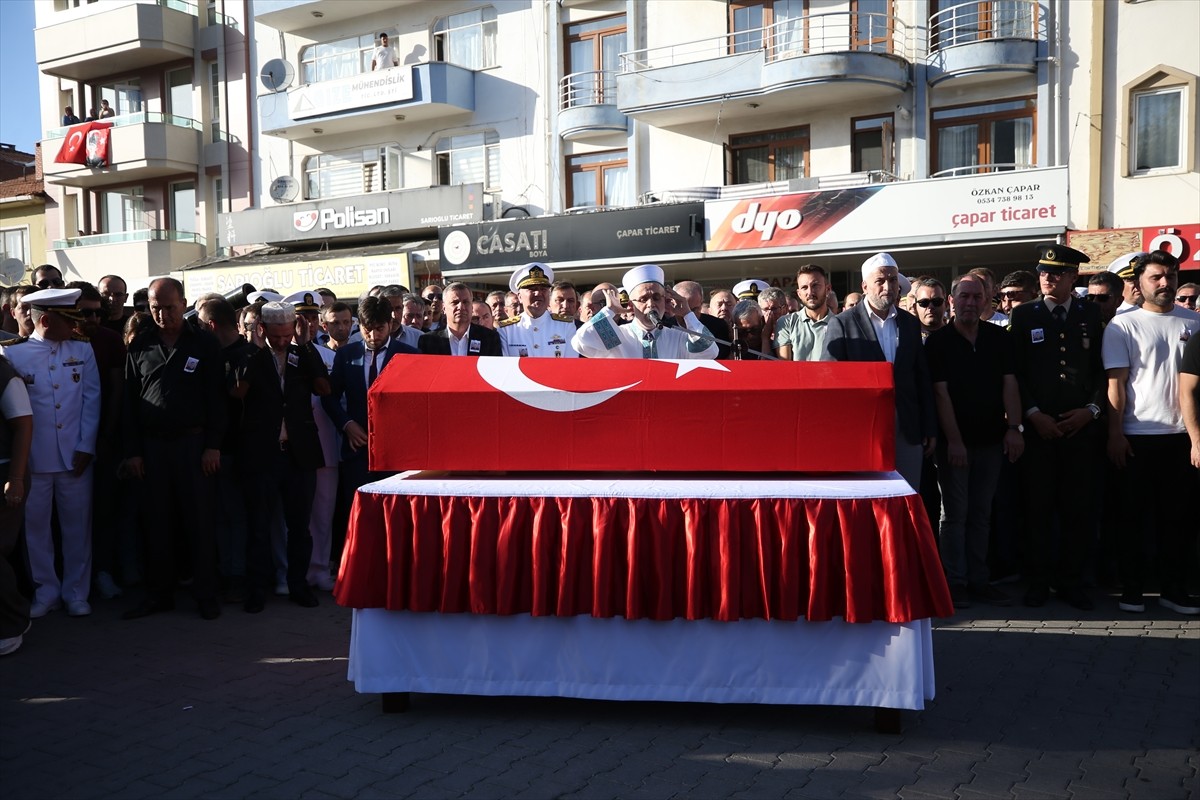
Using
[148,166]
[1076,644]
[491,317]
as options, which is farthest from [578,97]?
[1076,644]

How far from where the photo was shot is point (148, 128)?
89.9 feet

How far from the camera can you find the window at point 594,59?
74.0 feet

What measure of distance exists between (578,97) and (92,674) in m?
19.5

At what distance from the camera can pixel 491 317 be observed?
30.9ft

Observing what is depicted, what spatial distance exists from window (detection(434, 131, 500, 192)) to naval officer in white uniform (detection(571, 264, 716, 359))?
62.7ft

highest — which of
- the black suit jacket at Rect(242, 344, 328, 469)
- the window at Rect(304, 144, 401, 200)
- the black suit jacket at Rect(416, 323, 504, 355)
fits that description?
the window at Rect(304, 144, 401, 200)

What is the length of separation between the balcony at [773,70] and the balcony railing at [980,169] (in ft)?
6.05

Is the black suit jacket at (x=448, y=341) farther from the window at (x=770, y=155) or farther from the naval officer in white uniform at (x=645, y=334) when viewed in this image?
the window at (x=770, y=155)

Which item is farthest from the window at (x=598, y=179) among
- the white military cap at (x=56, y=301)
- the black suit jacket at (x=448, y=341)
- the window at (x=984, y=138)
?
the white military cap at (x=56, y=301)

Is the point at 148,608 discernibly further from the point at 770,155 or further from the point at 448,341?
Answer: the point at 770,155

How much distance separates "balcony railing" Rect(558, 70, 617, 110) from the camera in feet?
74.1

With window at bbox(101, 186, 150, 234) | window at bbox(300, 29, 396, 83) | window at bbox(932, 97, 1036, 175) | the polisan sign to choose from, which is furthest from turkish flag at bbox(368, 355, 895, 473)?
window at bbox(101, 186, 150, 234)

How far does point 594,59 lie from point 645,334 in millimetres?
18791

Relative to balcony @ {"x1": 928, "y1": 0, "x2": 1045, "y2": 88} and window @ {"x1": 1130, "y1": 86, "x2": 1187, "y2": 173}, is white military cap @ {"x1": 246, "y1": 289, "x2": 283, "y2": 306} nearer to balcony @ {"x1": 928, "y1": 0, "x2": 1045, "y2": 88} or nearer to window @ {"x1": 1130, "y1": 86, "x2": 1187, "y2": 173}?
balcony @ {"x1": 928, "y1": 0, "x2": 1045, "y2": 88}
